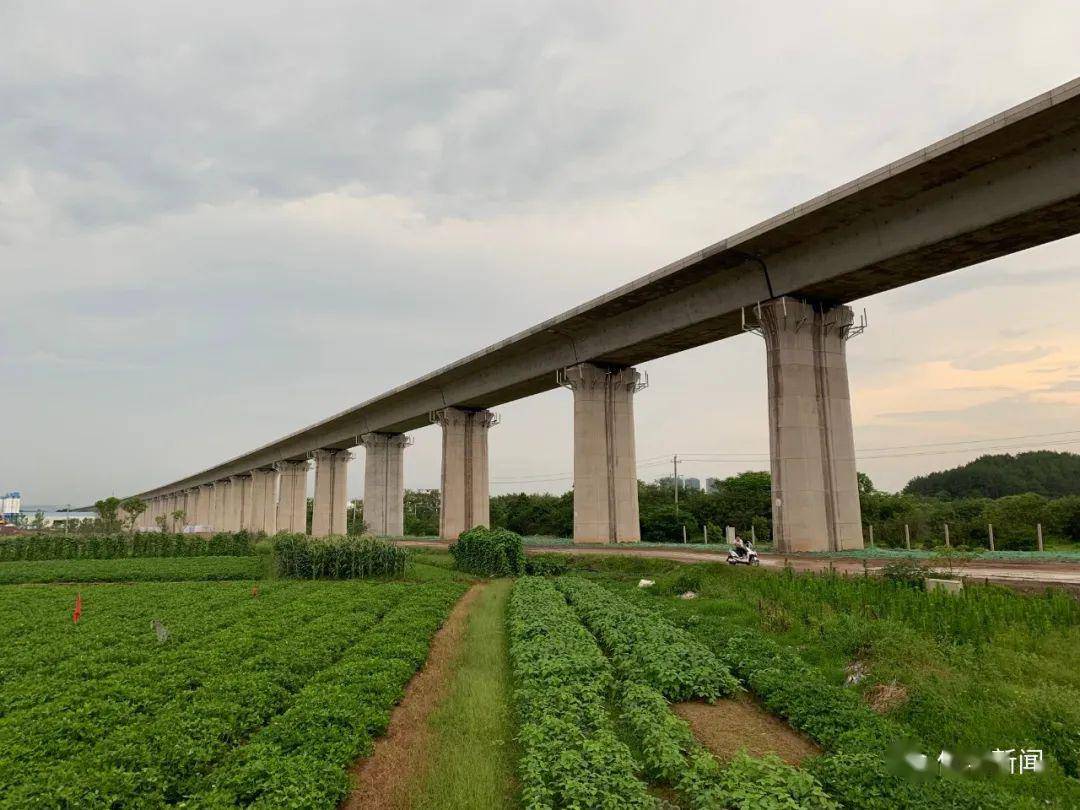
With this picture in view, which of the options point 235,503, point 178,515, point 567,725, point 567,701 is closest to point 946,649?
point 567,701

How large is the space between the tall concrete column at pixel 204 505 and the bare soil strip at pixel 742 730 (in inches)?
6042

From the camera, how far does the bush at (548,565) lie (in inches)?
1284

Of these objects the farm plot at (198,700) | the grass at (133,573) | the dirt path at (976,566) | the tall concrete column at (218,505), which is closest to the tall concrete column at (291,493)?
the tall concrete column at (218,505)

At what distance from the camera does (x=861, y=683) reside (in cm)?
1209

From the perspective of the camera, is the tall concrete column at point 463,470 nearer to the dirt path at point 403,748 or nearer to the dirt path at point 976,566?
the dirt path at point 976,566

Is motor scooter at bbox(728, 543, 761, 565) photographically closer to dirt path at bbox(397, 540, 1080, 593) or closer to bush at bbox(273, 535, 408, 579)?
dirt path at bbox(397, 540, 1080, 593)

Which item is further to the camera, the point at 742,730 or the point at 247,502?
the point at 247,502

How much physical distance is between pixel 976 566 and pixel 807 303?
13.1 metres

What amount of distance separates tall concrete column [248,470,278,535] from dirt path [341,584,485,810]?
103266 mm

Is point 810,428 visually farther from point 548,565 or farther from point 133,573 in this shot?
→ point 133,573

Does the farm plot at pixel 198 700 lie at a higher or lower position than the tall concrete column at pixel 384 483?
lower

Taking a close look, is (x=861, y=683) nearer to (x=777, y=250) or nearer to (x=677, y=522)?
(x=777, y=250)

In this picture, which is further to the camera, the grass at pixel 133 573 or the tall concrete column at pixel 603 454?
the tall concrete column at pixel 603 454

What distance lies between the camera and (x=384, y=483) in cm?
7356
